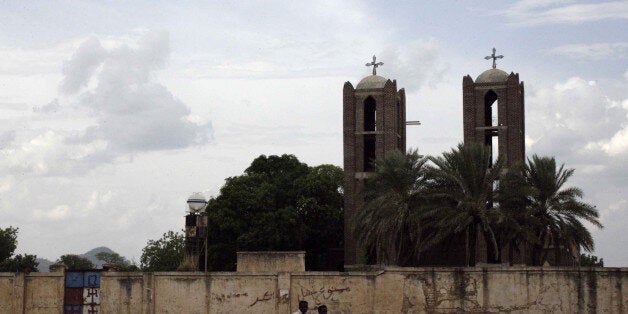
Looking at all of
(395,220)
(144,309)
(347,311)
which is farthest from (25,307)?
(395,220)

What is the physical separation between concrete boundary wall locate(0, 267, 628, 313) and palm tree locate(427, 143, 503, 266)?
15.1m

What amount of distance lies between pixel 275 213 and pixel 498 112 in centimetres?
1728

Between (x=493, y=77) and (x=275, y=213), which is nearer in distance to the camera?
(x=275, y=213)

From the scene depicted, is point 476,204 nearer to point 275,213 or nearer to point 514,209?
point 514,209

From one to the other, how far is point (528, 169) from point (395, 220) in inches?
281

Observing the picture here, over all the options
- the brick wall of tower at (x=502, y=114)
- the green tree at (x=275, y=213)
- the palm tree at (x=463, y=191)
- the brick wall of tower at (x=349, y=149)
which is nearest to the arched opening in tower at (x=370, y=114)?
the brick wall of tower at (x=349, y=149)

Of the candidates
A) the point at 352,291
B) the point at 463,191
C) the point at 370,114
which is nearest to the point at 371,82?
the point at 370,114

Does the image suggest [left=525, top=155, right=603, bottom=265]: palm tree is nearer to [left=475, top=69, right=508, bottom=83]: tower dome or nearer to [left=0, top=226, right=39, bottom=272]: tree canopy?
[left=475, top=69, right=508, bottom=83]: tower dome

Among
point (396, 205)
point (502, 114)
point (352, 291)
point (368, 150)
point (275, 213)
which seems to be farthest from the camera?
point (368, 150)

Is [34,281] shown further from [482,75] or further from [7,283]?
[482,75]

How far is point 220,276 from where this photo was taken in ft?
93.8

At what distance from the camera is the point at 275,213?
61.2m

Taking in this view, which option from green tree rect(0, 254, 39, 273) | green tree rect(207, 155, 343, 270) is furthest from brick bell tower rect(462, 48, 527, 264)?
green tree rect(0, 254, 39, 273)

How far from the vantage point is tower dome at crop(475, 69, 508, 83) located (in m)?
64.6
